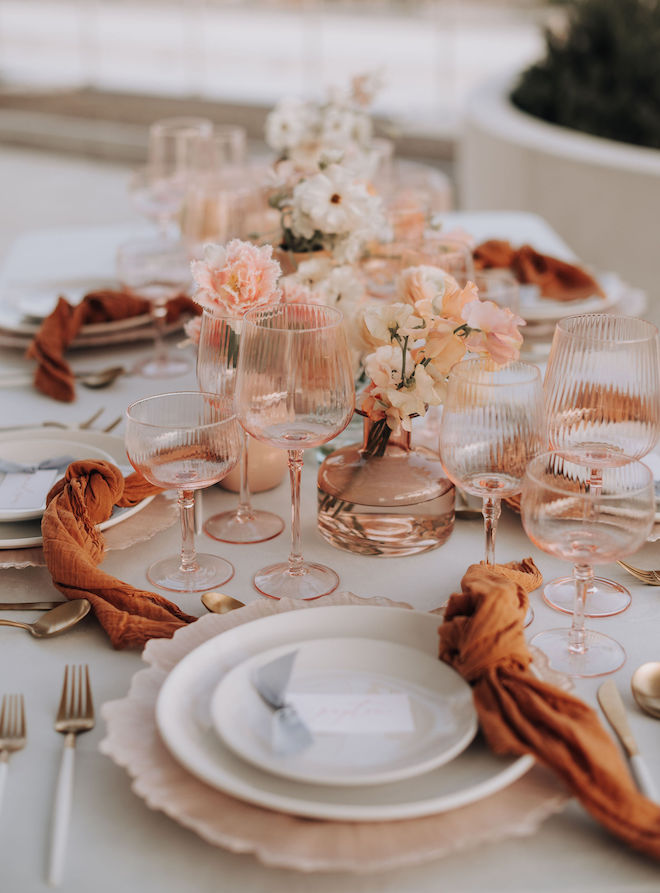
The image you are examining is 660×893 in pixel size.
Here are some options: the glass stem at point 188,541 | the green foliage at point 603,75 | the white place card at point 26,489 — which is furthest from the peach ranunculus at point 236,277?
the green foliage at point 603,75

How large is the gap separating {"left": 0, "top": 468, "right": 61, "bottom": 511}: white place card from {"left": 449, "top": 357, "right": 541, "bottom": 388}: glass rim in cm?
52

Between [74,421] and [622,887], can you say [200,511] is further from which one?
[622,887]

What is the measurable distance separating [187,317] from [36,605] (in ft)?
3.04

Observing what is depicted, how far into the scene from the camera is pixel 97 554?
1.15 metres

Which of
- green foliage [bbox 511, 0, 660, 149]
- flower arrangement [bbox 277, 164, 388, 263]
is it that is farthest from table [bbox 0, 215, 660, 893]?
green foliage [bbox 511, 0, 660, 149]

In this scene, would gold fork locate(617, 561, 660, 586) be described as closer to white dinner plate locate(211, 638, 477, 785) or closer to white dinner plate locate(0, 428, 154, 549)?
white dinner plate locate(211, 638, 477, 785)

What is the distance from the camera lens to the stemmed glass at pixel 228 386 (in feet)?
3.89

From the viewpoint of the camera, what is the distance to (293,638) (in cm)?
97

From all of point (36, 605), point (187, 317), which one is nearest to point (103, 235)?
point (187, 317)

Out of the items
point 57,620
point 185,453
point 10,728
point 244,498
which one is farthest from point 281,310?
point 10,728

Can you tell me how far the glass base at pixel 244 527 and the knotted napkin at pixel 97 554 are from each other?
0.28 ft

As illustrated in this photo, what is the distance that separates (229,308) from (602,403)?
42 cm

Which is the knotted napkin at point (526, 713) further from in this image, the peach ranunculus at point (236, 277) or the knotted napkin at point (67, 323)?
the knotted napkin at point (67, 323)

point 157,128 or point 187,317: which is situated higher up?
point 157,128
